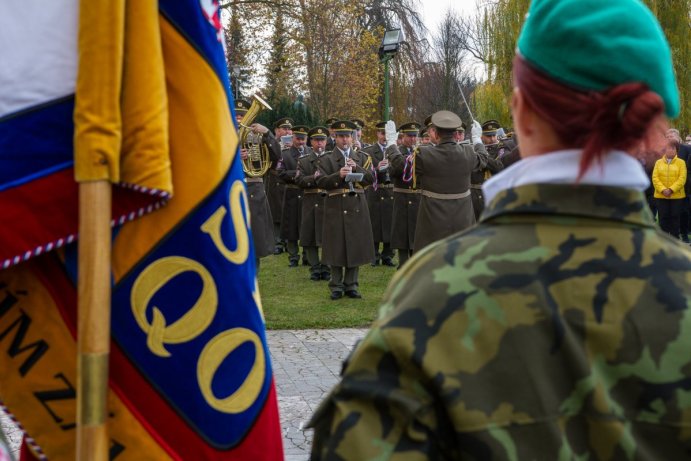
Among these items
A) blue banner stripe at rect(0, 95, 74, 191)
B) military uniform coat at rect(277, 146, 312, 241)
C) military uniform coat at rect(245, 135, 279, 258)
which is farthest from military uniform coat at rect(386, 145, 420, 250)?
blue banner stripe at rect(0, 95, 74, 191)

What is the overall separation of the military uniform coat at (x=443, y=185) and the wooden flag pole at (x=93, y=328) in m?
Answer: 7.78

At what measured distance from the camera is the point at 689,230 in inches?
712

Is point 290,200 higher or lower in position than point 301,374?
higher

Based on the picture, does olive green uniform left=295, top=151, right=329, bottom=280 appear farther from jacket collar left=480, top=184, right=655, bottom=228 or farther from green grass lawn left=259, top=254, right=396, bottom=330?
jacket collar left=480, top=184, right=655, bottom=228

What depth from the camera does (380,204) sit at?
46.9 feet

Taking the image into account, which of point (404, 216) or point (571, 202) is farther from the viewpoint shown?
point (404, 216)

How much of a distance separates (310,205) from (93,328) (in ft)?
36.3

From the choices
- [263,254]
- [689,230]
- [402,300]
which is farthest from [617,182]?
[689,230]

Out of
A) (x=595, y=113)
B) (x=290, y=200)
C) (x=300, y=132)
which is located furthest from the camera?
(x=300, y=132)

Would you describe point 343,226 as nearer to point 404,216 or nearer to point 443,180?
point 443,180

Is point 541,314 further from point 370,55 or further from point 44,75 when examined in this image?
point 370,55

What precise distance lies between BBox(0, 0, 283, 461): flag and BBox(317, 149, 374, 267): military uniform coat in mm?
8099

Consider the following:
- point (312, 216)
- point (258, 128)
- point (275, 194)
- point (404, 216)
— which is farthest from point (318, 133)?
point (275, 194)

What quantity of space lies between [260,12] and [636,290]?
24.7 meters
